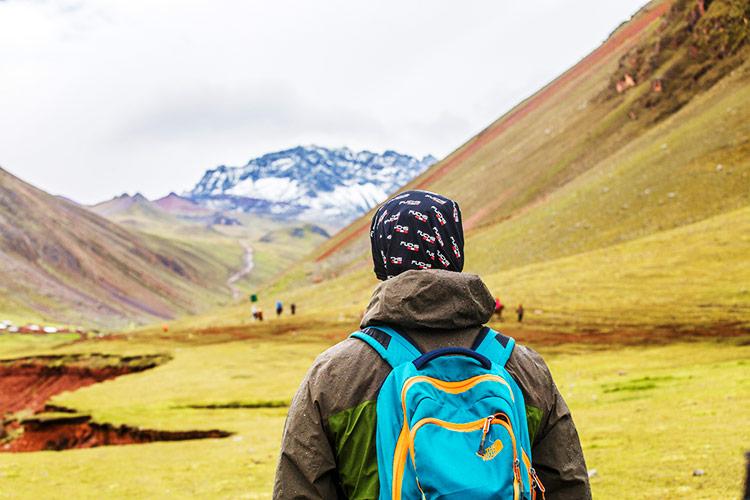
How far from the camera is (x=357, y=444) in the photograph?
3008 millimetres

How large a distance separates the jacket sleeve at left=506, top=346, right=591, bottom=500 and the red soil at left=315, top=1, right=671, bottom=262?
113 meters

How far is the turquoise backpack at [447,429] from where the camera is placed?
279 cm

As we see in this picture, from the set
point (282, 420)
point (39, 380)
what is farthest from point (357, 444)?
point (39, 380)

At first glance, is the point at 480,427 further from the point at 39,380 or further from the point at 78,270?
the point at 78,270

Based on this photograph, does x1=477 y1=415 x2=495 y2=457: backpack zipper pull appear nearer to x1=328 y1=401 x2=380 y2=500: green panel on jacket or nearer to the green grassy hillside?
x1=328 y1=401 x2=380 y2=500: green panel on jacket

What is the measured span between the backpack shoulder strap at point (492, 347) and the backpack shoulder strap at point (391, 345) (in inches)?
13.9

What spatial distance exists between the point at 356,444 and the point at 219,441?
17.6 meters

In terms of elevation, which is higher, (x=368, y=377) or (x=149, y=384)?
(x=368, y=377)

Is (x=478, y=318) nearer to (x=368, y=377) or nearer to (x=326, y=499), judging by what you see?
(x=368, y=377)

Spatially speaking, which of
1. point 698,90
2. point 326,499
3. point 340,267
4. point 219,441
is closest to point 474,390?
point 326,499

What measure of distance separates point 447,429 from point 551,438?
0.86 metres

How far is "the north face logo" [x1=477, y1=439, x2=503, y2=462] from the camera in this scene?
9.36ft

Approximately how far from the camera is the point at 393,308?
3092 millimetres

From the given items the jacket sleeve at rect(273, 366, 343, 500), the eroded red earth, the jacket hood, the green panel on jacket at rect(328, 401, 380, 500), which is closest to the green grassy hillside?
the eroded red earth
